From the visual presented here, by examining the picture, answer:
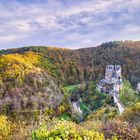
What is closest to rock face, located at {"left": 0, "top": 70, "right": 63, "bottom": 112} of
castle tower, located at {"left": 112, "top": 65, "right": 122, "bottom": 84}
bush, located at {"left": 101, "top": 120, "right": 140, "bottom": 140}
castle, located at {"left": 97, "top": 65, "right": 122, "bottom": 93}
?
castle, located at {"left": 97, "top": 65, "right": 122, "bottom": 93}

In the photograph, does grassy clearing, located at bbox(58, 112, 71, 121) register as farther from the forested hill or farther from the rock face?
the forested hill

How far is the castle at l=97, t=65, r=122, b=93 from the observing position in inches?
3760

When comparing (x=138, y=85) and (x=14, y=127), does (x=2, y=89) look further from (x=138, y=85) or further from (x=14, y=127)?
(x=14, y=127)

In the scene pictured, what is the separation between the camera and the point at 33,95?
82750mm

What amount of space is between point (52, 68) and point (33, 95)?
46666mm

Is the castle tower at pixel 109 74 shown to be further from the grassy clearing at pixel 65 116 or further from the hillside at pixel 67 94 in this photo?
the grassy clearing at pixel 65 116

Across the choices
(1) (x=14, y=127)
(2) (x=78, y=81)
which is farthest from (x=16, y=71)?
(1) (x=14, y=127)

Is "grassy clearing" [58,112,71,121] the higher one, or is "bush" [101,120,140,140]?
"bush" [101,120,140,140]

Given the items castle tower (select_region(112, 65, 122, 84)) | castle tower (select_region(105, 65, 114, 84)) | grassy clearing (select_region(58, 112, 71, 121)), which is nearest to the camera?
grassy clearing (select_region(58, 112, 71, 121))

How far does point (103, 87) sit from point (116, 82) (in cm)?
445

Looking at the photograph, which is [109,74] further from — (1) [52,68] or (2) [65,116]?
(2) [65,116]

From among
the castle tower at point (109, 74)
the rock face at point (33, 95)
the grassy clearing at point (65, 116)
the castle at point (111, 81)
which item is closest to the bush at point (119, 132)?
the grassy clearing at point (65, 116)

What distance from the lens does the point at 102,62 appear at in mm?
134750

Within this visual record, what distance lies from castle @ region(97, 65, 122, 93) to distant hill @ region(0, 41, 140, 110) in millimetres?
6916
